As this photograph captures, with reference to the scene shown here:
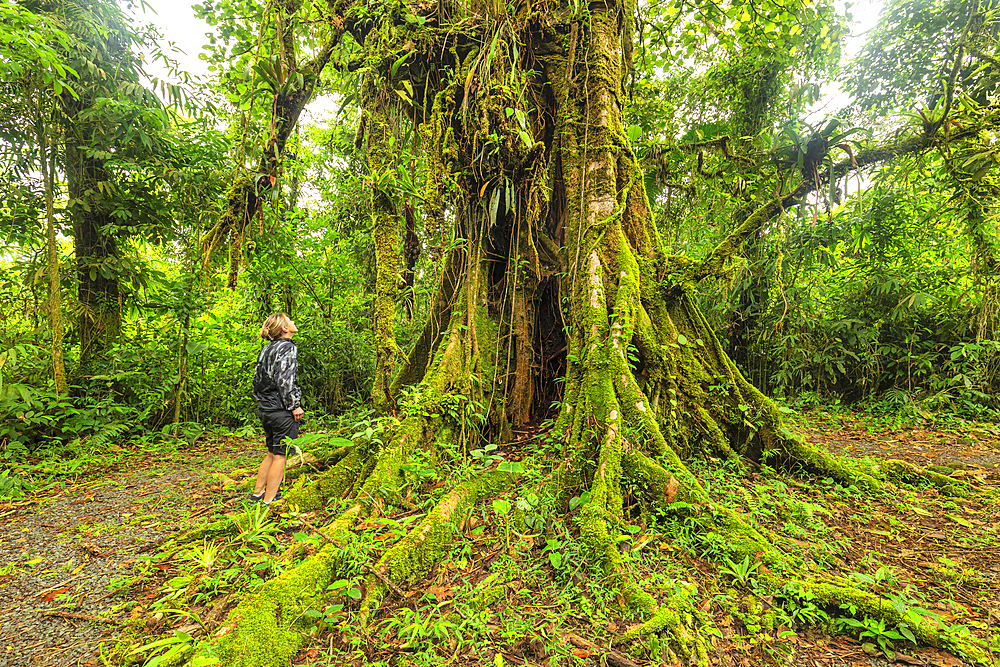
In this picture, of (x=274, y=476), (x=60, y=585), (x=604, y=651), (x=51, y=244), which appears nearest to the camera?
(x=604, y=651)

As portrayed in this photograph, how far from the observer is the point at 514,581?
2389 millimetres

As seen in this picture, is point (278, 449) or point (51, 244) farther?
point (51, 244)

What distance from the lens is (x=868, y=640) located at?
202cm

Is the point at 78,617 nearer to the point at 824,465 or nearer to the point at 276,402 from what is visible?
the point at 276,402

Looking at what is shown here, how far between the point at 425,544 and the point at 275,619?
79cm

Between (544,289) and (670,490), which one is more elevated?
(544,289)

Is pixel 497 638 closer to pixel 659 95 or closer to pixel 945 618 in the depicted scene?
pixel 945 618

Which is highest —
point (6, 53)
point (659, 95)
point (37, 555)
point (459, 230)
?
point (659, 95)

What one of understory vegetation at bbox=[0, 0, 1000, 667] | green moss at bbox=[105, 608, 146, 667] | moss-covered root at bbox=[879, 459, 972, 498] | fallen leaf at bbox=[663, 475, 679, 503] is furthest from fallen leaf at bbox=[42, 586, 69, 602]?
moss-covered root at bbox=[879, 459, 972, 498]

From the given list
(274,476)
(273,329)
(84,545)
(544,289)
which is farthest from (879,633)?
(84,545)

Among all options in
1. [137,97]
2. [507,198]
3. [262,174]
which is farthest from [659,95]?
[137,97]

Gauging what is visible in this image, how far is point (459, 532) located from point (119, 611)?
5.77ft

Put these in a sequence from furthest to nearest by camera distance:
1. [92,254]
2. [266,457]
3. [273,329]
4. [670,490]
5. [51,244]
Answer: [92,254]
[51,244]
[273,329]
[266,457]
[670,490]

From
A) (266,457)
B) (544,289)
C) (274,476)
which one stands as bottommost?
(274,476)
